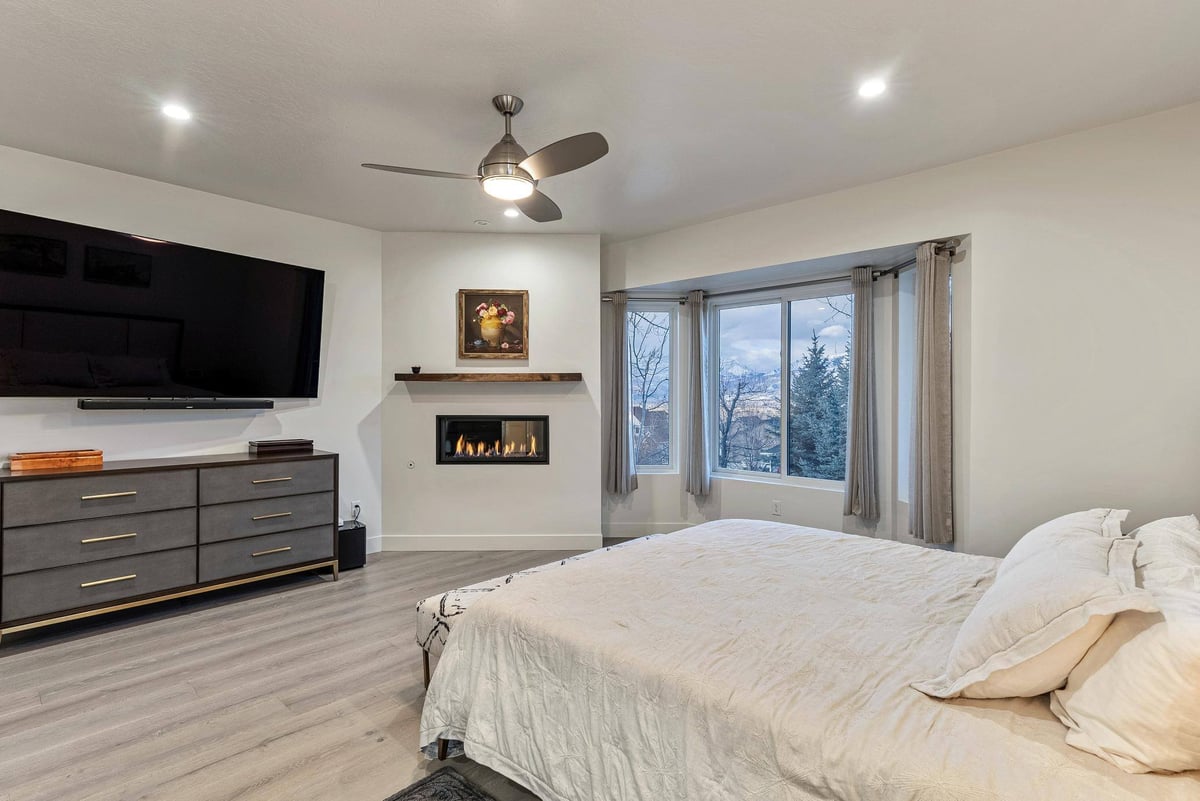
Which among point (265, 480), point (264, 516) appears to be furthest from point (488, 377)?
point (264, 516)

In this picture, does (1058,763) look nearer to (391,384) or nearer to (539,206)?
(539,206)

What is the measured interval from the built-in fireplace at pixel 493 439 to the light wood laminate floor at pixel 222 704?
146 cm

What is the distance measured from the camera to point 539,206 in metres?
2.93

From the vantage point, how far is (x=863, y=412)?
13.6 feet

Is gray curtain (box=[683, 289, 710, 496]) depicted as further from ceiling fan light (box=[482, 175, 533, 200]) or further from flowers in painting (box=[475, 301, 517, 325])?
ceiling fan light (box=[482, 175, 533, 200])

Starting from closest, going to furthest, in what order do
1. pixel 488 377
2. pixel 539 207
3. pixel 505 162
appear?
pixel 505 162, pixel 539 207, pixel 488 377

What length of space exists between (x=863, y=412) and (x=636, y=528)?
2269 mm

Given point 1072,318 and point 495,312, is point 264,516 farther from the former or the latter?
point 1072,318

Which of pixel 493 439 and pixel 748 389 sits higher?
pixel 748 389

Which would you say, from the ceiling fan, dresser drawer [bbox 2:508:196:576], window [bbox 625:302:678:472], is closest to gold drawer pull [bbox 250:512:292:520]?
dresser drawer [bbox 2:508:196:576]

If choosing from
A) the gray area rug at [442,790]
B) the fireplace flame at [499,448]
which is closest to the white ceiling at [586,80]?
the fireplace flame at [499,448]

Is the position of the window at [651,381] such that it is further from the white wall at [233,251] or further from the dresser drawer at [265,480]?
the dresser drawer at [265,480]

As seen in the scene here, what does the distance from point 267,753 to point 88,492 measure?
1.96 metres

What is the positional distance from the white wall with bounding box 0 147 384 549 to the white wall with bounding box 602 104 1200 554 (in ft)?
13.2
